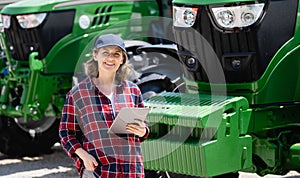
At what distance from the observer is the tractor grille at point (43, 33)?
927 centimetres

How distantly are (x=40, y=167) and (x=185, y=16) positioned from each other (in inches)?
155

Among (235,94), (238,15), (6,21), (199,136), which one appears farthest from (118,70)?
(6,21)

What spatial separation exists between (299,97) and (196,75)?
2.66 ft

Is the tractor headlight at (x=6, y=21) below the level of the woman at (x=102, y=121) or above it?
above

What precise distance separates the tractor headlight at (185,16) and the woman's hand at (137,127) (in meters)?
1.57

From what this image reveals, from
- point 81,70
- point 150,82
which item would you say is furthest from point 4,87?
point 150,82

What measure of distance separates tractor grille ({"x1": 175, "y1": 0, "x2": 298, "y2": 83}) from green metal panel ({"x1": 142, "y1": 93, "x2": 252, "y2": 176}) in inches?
11.3

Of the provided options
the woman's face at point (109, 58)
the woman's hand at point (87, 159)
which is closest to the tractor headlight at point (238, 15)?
the woman's face at point (109, 58)

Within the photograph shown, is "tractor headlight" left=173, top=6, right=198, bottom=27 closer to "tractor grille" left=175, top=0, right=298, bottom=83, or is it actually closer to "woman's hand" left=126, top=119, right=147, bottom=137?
"tractor grille" left=175, top=0, right=298, bottom=83

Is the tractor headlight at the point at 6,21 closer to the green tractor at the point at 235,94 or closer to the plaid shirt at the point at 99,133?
the green tractor at the point at 235,94

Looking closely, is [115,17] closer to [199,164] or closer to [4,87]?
[4,87]

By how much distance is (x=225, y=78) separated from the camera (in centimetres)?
625

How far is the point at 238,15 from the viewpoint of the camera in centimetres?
605

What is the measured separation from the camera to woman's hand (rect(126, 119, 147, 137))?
485cm
